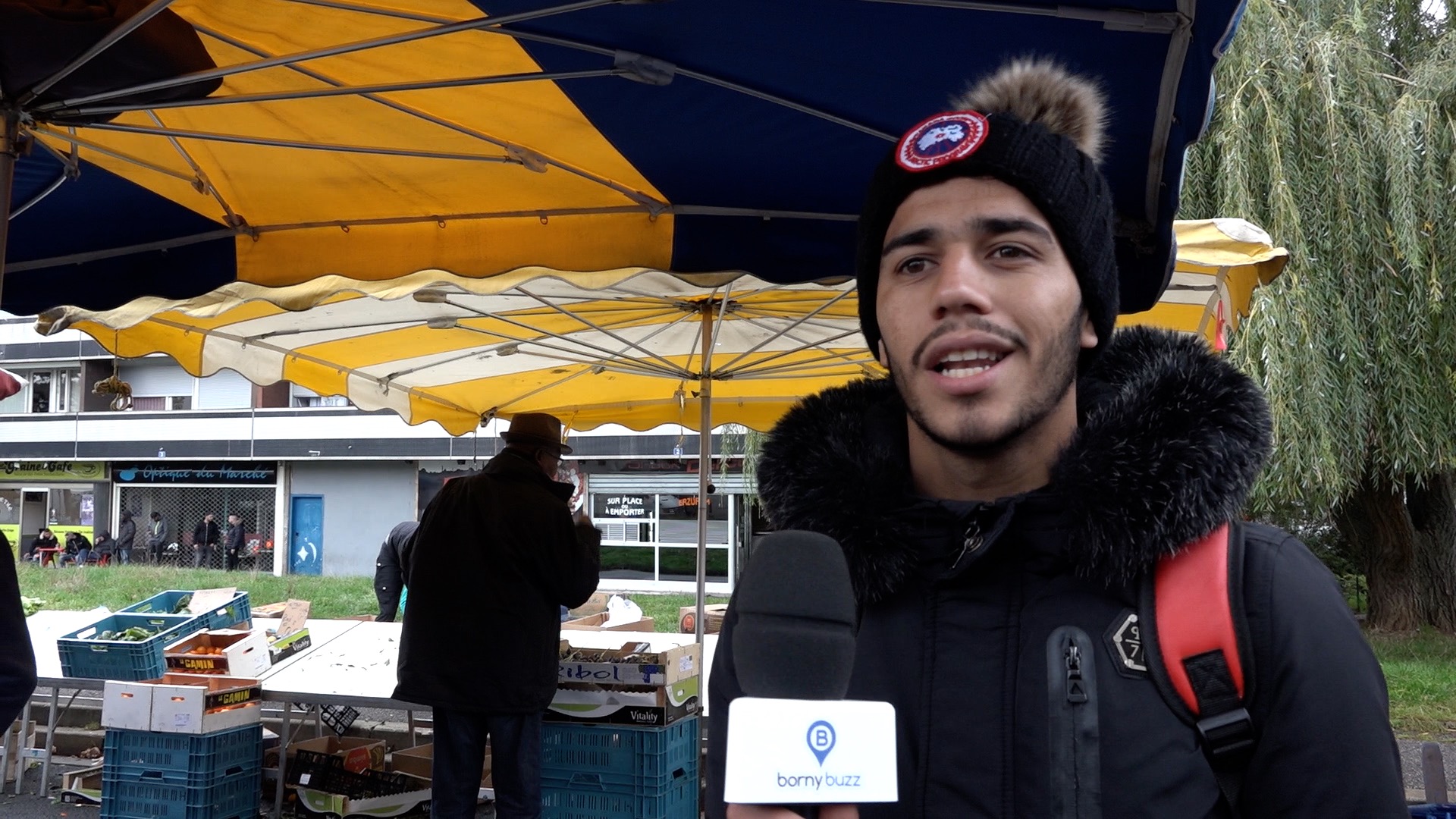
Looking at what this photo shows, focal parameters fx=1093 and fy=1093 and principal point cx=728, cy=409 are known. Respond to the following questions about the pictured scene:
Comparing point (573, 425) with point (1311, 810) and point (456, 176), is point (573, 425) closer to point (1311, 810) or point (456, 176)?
point (456, 176)

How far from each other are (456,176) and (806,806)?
3269mm

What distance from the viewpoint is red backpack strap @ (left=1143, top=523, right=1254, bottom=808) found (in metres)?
1.11

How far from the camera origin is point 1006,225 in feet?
4.53

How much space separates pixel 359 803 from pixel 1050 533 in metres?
6.31

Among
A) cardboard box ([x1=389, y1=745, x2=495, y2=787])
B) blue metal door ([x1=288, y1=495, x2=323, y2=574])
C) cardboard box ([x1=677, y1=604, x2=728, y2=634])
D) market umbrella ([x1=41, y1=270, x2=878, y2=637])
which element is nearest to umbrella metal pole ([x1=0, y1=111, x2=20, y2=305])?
market umbrella ([x1=41, y1=270, x2=878, y2=637])

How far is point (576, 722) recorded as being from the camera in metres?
5.89

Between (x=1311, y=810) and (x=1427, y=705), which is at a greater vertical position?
(x=1311, y=810)

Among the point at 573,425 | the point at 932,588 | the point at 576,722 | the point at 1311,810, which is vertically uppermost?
the point at 573,425

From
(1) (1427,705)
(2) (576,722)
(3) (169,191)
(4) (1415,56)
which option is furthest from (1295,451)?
(3) (169,191)

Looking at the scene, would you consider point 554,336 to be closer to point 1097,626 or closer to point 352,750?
point 352,750

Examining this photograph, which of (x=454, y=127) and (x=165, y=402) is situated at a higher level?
(x=165, y=402)

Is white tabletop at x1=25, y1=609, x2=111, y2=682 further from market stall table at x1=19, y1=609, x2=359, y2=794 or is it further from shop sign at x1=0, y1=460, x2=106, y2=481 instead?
shop sign at x1=0, y1=460, x2=106, y2=481

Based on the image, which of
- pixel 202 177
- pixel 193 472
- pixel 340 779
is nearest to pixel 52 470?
pixel 193 472

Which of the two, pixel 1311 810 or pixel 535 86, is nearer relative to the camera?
pixel 1311 810
